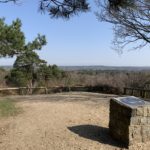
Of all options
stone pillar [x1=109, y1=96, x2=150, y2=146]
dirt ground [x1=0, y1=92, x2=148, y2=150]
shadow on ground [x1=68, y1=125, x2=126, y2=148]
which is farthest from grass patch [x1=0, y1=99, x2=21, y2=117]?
stone pillar [x1=109, y1=96, x2=150, y2=146]

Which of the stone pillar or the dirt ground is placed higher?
the stone pillar

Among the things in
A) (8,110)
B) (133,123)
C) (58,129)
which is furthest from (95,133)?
(8,110)

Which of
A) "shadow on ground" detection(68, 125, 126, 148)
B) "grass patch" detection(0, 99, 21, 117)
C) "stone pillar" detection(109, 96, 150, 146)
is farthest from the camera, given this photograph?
"grass patch" detection(0, 99, 21, 117)

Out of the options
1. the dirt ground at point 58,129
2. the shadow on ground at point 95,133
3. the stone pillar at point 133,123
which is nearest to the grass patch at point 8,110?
the dirt ground at point 58,129

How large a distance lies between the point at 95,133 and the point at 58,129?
2.96 feet

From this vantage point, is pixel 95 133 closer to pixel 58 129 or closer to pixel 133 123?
pixel 58 129

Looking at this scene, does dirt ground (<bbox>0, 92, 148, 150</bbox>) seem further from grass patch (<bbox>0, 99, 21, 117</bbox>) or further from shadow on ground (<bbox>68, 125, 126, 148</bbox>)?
grass patch (<bbox>0, 99, 21, 117</bbox>)

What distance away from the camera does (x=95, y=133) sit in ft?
26.5

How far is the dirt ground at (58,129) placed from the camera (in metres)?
7.20

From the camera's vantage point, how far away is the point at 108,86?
18719mm

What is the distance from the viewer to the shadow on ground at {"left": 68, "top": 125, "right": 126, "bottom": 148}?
7.50 metres

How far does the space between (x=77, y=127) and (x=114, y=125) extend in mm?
1102

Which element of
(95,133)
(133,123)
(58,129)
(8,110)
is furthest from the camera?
(8,110)

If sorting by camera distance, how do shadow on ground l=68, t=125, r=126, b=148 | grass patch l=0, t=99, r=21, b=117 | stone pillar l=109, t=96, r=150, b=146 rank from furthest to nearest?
grass patch l=0, t=99, r=21, b=117 → shadow on ground l=68, t=125, r=126, b=148 → stone pillar l=109, t=96, r=150, b=146
